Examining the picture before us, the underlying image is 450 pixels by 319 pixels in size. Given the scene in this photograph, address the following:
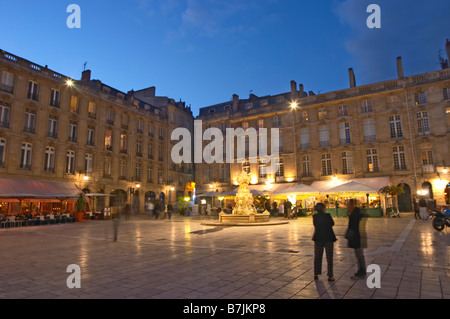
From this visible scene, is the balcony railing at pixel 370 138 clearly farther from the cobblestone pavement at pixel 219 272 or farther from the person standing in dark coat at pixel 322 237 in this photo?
the person standing in dark coat at pixel 322 237

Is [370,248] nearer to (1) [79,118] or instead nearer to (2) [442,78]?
(2) [442,78]

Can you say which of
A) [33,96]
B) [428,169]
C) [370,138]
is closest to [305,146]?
[370,138]

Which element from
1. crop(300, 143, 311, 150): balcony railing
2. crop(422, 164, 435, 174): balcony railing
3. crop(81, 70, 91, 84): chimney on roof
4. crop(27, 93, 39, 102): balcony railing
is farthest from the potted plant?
crop(422, 164, 435, 174): balcony railing

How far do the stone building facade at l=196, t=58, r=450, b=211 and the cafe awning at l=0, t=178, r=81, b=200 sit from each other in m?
16.9

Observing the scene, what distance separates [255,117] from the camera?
35.0 m

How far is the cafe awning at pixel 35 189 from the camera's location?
1908cm

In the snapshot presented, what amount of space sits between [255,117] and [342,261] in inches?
1164

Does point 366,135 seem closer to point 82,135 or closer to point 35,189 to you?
point 82,135

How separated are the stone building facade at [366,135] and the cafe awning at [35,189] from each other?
16893mm

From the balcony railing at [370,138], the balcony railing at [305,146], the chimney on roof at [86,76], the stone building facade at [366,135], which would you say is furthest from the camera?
the chimney on roof at [86,76]

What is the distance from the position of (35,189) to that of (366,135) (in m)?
30.0

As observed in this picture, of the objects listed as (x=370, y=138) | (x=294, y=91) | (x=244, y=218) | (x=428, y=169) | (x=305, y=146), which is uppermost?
(x=294, y=91)

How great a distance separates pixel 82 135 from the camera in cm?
2766

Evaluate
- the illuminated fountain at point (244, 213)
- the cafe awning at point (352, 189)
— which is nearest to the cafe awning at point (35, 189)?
the illuminated fountain at point (244, 213)
